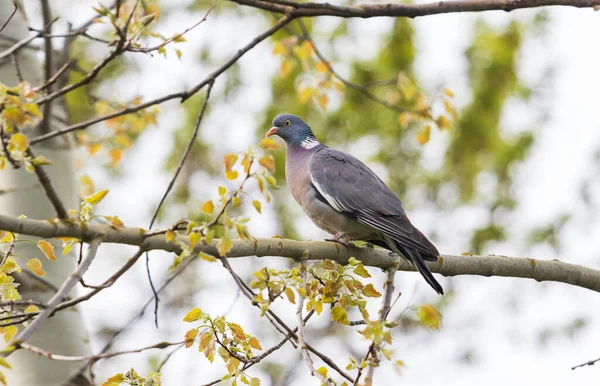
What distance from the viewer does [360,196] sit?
14.2 ft

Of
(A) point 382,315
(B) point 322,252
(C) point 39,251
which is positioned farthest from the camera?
(C) point 39,251

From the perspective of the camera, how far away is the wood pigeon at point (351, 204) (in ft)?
12.5

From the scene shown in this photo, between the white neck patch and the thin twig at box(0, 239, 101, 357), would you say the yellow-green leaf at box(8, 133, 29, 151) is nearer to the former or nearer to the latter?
the thin twig at box(0, 239, 101, 357)

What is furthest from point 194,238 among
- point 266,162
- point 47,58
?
point 47,58

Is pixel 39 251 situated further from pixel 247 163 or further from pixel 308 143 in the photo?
pixel 308 143

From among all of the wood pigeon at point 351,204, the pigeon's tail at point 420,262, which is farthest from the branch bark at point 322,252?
the wood pigeon at point 351,204

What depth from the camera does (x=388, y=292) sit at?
3027mm

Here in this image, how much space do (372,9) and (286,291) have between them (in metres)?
1.91

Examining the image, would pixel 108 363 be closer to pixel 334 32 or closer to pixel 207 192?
pixel 207 192

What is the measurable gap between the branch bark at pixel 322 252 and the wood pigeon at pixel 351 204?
0.14m

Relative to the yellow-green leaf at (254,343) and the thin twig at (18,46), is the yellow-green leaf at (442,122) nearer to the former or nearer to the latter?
the yellow-green leaf at (254,343)

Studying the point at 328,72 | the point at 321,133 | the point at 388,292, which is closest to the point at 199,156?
the point at 321,133

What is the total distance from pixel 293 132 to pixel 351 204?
3.95 ft

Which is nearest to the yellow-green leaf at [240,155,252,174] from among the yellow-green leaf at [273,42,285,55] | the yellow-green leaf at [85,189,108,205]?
the yellow-green leaf at [85,189,108,205]
